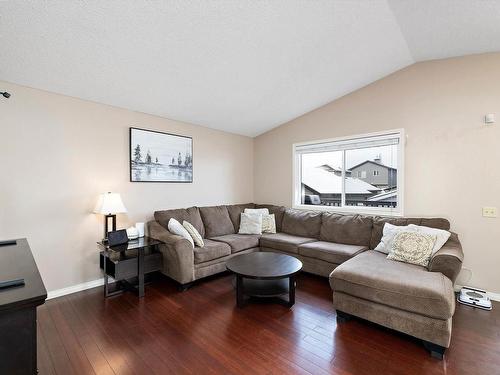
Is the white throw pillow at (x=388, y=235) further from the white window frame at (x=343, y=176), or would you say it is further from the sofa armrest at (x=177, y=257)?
the sofa armrest at (x=177, y=257)

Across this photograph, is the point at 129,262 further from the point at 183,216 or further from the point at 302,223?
the point at 302,223

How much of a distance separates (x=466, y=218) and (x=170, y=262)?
3556mm

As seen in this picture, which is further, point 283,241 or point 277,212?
point 277,212

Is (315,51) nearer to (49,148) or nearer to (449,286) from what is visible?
(449,286)

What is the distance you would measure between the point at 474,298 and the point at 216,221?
10.9ft

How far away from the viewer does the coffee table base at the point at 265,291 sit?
8.37ft

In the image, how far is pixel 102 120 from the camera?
312cm

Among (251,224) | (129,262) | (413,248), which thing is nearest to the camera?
(413,248)

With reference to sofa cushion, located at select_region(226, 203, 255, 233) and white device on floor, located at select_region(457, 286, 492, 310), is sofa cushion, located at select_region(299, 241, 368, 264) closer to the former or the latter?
white device on floor, located at select_region(457, 286, 492, 310)

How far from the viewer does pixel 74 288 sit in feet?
9.55

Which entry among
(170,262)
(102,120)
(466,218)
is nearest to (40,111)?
(102,120)

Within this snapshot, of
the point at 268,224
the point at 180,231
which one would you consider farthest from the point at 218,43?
the point at 268,224

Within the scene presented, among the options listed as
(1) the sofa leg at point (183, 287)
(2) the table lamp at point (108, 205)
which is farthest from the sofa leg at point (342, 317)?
(2) the table lamp at point (108, 205)

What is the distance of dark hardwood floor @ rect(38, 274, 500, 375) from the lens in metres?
1.74
